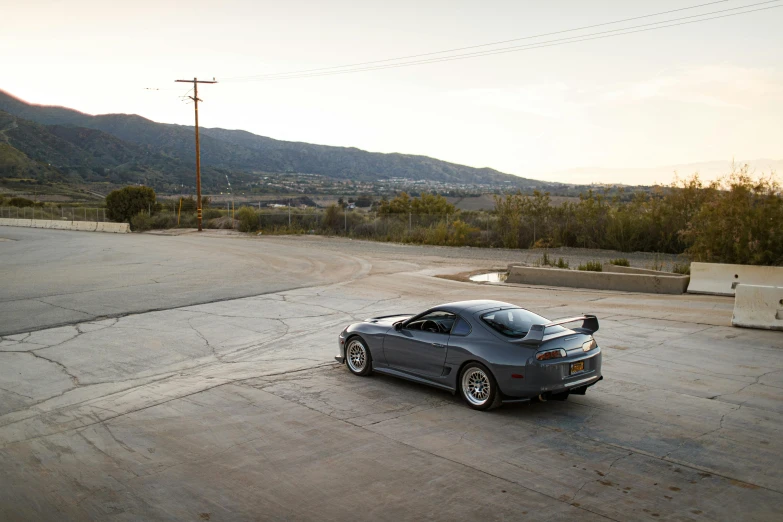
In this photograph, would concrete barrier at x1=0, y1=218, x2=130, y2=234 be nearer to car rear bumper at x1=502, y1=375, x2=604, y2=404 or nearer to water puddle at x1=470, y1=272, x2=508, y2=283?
water puddle at x1=470, y1=272, x2=508, y2=283

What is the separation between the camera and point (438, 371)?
9.50m

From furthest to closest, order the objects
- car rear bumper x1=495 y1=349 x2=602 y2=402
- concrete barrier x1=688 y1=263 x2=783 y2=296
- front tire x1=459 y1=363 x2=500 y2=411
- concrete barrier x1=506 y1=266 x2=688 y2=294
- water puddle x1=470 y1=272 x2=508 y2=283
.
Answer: water puddle x1=470 y1=272 x2=508 y2=283 < concrete barrier x1=506 y1=266 x2=688 y2=294 < concrete barrier x1=688 y1=263 x2=783 y2=296 < front tire x1=459 y1=363 x2=500 y2=411 < car rear bumper x1=495 y1=349 x2=602 y2=402

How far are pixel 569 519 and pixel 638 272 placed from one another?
18782 millimetres

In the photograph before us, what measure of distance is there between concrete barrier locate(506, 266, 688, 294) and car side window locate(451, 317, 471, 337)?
12942mm

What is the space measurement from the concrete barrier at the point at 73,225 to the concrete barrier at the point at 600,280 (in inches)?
1641

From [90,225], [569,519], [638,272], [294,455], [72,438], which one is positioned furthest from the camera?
[90,225]

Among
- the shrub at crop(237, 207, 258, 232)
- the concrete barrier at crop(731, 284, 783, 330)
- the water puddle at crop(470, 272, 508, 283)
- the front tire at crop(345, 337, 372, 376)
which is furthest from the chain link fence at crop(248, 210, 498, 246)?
the front tire at crop(345, 337, 372, 376)

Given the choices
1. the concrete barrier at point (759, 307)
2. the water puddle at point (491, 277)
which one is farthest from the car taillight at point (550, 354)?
the water puddle at point (491, 277)

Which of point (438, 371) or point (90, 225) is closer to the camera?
point (438, 371)

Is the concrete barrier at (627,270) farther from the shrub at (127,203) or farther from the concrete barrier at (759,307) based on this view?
the shrub at (127,203)

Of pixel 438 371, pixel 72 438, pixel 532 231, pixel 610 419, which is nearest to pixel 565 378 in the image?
pixel 610 419

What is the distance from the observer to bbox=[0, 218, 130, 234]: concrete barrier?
185 ft

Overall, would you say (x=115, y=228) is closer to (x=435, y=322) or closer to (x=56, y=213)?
(x=56, y=213)

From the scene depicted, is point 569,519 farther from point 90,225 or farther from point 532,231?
point 90,225
